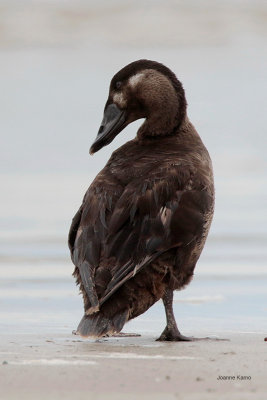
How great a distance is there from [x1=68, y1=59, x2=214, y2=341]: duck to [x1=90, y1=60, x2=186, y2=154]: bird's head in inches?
18.7

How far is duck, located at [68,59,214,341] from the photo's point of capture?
7199 mm

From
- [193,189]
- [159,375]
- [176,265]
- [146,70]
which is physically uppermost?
[146,70]

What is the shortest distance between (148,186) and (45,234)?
4.66 metres

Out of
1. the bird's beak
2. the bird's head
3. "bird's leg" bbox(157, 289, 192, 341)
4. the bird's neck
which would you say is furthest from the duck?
the bird's beak

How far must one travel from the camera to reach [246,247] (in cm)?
1151

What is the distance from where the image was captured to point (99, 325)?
712 cm

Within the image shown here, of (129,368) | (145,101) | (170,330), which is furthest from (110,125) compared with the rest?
(129,368)

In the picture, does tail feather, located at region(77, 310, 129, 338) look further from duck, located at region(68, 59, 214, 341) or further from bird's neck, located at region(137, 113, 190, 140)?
bird's neck, located at region(137, 113, 190, 140)

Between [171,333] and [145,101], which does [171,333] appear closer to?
[171,333]

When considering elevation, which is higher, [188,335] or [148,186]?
[148,186]

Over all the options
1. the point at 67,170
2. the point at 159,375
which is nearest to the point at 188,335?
the point at 159,375

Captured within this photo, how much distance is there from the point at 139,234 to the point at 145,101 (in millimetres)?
1804

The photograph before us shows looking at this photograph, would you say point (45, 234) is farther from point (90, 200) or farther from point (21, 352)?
point (21, 352)

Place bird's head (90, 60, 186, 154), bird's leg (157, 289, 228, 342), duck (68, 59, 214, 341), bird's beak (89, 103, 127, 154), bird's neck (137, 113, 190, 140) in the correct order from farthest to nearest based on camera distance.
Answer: bird's beak (89, 103, 127, 154) < bird's head (90, 60, 186, 154) < bird's neck (137, 113, 190, 140) < bird's leg (157, 289, 228, 342) < duck (68, 59, 214, 341)
